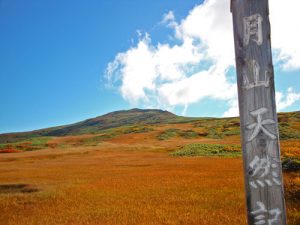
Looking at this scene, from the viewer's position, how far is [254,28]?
112 inches

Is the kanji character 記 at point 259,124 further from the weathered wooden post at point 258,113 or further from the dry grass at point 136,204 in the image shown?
the dry grass at point 136,204

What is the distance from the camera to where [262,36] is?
9.36 feet

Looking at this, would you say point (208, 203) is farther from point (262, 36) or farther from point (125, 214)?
point (262, 36)

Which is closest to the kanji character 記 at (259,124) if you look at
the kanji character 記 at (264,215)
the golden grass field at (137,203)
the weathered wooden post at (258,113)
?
the weathered wooden post at (258,113)

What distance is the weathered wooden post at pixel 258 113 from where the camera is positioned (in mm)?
2695

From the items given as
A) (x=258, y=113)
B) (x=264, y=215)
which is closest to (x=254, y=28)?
(x=258, y=113)

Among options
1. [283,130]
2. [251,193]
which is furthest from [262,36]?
[283,130]

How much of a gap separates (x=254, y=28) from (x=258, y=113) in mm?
781

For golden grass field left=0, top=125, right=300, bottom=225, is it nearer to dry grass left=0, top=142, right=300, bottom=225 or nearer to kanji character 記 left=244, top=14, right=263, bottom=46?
dry grass left=0, top=142, right=300, bottom=225

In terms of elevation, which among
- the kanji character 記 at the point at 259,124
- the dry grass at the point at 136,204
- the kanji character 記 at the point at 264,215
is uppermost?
the kanji character 記 at the point at 259,124

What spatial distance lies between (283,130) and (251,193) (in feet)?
238

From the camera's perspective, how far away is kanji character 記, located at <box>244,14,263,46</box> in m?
2.84

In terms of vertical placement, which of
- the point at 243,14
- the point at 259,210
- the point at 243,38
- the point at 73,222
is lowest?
the point at 73,222

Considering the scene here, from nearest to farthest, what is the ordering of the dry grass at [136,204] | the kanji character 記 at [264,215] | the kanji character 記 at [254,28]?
the kanji character 記 at [264,215], the kanji character 記 at [254,28], the dry grass at [136,204]
